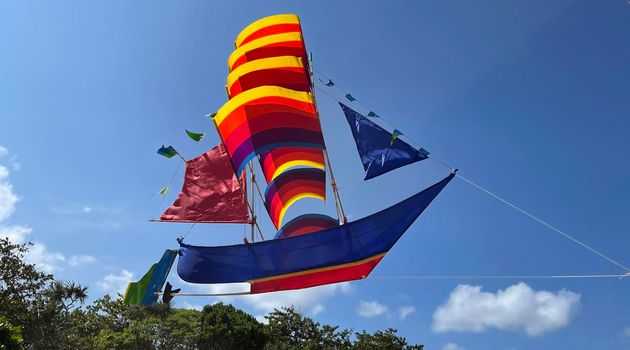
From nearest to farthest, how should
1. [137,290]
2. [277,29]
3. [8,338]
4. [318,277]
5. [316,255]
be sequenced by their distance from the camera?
[316,255] < [318,277] < [137,290] < [8,338] < [277,29]

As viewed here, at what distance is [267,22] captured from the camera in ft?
49.4

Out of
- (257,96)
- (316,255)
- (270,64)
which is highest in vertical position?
(270,64)

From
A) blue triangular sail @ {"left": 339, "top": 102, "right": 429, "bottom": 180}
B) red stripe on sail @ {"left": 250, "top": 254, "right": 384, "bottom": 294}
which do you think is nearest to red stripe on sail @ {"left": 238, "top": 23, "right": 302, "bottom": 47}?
blue triangular sail @ {"left": 339, "top": 102, "right": 429, "bottom": 180}

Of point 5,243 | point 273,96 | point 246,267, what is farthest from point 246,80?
point 5,243

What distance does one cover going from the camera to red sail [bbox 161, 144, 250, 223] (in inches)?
535

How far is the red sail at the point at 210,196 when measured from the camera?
13586 millimetres

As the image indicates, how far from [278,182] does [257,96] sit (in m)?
2.90

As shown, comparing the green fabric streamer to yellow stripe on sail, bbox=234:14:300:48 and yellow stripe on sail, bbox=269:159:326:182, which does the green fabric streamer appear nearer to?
yellow stripe on sail, bbox=269:159:326:182

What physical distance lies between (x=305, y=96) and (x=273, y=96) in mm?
921

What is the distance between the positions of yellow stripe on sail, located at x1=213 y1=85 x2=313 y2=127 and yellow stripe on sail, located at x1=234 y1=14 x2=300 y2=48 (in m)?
2.92

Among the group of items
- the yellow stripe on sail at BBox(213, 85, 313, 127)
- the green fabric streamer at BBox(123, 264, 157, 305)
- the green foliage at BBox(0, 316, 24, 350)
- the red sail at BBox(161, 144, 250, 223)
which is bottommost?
the green foliage at BBox(0, 316, 24, 350)

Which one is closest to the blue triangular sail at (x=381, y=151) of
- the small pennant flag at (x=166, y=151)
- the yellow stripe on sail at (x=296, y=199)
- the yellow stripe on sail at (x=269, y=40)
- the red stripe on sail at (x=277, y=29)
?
the yellow stripe on sail at (x=296, y=199)

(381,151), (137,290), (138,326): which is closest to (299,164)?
(381,151)

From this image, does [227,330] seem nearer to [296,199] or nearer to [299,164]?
[296,199]
